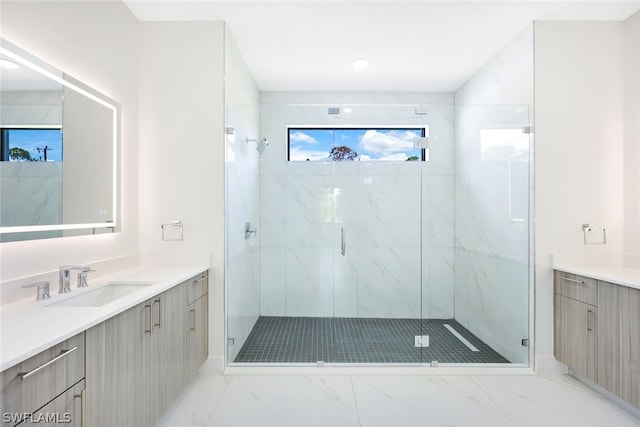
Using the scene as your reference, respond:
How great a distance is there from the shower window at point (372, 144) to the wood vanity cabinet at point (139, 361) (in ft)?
5.31

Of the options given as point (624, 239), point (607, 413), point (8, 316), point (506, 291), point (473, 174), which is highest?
point (473, 174)

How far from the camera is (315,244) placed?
10.1ft

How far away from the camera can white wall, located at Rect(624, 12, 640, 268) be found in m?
2.59

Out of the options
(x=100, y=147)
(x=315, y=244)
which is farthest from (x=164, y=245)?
(x=315, y=244)

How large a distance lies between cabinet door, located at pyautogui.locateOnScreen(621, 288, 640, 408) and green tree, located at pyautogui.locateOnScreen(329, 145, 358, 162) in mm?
2064

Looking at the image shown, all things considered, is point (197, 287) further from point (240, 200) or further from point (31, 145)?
point (31, 145)

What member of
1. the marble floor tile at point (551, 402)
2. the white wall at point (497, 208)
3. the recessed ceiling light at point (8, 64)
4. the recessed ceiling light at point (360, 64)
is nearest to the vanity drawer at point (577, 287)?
the white wall at point (497, 208)

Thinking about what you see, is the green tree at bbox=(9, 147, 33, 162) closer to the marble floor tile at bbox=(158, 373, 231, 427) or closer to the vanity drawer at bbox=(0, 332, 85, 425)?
the vanity drawer at bbox=(0, 332, 85, 425)

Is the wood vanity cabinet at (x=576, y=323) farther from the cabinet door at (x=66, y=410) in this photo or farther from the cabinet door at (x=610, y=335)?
the cabinet door at (x=66, y=410)

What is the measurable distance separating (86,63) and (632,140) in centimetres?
380

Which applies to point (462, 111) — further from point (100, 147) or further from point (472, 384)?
point (100, 147)

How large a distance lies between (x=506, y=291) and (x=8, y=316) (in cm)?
323

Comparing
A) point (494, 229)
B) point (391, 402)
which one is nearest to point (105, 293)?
point (391, 402)

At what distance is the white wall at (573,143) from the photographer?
106 inches
